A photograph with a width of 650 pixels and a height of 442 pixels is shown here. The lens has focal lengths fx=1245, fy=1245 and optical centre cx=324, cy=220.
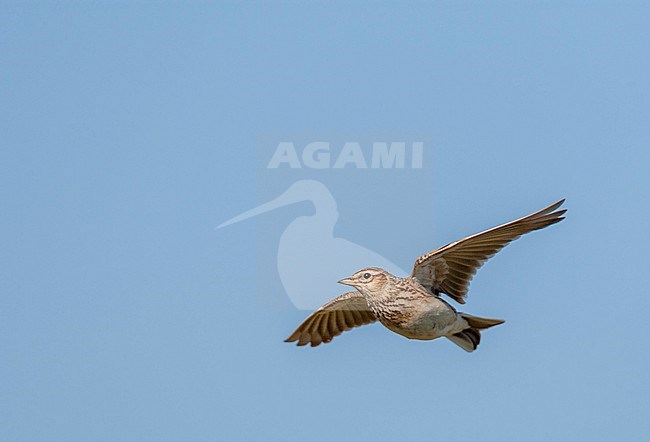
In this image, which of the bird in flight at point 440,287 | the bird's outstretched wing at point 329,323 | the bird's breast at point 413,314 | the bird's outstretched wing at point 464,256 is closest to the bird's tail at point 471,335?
the bird in flight at point 440,287

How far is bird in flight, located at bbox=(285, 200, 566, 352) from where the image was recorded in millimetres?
12328

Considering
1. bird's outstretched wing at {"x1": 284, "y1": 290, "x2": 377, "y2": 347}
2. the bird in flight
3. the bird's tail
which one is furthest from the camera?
bird's outstretched wing at {"x1": 284, "y1": 290, "x2": 377, "y2": 347}

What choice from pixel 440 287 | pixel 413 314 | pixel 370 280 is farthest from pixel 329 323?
pixel 413 314

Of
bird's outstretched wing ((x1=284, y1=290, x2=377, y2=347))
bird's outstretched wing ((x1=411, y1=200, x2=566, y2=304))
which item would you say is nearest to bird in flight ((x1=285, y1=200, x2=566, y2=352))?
bird's outstretched wing ((x1=411, y1=200, x2=566, y2=304))

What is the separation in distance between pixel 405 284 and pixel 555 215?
5.52ft

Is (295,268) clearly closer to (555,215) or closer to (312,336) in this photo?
(312,336)

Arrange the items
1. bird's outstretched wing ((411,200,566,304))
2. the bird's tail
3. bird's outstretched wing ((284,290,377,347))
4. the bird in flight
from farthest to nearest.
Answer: bird's outstretched wing ((284,290,377,347))
the bird's tail
the bird in flight
bird's outstretched wing ((411,200,566,304))

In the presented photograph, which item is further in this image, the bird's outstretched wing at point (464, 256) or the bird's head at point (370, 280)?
the bird's head at point (370, 280)

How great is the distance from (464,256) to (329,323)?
7.03ft

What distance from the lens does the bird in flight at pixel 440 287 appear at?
12328mm

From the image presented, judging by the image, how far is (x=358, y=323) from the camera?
47.0 feet

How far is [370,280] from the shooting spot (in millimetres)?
12516

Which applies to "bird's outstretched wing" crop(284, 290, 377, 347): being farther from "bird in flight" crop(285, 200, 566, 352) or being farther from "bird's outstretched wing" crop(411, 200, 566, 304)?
"bird's outstretched wing" crop(411, 200, 566, 304)

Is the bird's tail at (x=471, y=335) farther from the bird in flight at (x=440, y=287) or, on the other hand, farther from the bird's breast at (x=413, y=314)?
the bird's breast at (x=413, y=314)
